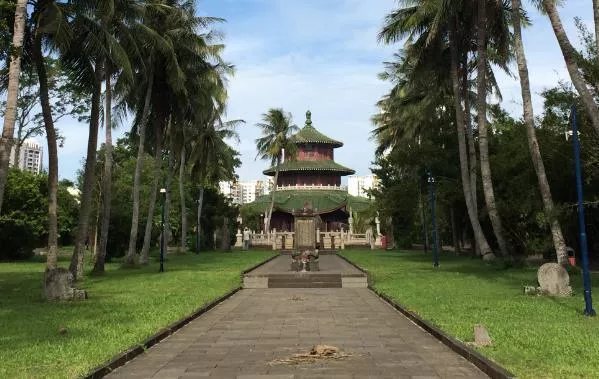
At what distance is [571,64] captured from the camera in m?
15.4

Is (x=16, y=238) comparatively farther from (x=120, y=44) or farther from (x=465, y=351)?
(x=465, y=351)

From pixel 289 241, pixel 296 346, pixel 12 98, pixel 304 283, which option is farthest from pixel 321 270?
pixel 289 241

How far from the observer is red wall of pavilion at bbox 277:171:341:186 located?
2544 inches

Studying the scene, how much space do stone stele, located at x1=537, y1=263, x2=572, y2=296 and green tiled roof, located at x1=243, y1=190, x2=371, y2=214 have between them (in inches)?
1767

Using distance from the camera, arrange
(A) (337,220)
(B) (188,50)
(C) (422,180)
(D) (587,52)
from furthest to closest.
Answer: (A) (337,220) → (C) (422,180) → (B) (188,50) → (D) (587,52)

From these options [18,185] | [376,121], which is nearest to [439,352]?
[18,185]

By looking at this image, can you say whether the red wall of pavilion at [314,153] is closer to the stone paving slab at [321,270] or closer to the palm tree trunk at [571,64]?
the stone paving slab at [321,270]

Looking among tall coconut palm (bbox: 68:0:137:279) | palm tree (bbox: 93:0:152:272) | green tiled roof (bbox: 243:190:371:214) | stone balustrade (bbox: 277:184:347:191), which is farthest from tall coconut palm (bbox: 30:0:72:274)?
stone balustrade (bbox: 277:184:347:191)

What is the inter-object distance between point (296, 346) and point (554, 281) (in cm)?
897

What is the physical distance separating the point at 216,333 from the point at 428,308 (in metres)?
5.09

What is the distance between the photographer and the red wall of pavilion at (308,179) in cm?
6462

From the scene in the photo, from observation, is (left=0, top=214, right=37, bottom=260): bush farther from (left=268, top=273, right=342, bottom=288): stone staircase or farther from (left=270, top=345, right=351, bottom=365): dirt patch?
(left=270, top=345, right=351, bottom=365): dirt patch

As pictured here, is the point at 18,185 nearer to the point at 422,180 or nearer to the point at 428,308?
the point at 422,180

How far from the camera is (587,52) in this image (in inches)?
739
